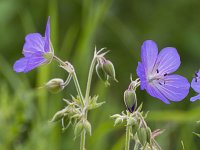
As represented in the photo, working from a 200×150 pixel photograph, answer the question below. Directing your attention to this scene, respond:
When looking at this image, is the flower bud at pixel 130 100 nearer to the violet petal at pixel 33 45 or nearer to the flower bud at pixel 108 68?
the flower bud at pixel 108 68

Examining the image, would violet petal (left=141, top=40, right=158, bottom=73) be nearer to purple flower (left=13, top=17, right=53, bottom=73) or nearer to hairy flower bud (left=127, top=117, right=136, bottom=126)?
hairy flower bud (left=127, top=117, right=136, bottom=126)

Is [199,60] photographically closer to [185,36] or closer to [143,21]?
[185,36]

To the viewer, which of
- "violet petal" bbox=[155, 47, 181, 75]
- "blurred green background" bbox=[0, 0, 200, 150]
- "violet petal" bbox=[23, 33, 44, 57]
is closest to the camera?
"violet petal" bbox=[155, 47, 181, 75]

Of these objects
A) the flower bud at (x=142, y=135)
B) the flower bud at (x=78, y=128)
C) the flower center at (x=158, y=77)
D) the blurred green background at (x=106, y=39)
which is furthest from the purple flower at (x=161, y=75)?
the blurred green background at (x=106, y=39)

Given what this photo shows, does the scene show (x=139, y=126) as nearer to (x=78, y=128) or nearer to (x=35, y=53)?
(x=78, y=128)

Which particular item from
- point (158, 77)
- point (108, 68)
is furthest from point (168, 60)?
point (108, 68)

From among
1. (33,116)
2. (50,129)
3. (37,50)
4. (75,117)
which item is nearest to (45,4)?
(33,116)

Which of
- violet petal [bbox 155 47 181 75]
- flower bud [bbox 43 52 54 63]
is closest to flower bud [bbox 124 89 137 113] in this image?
violet petal [bbox 155 47 181 75]
